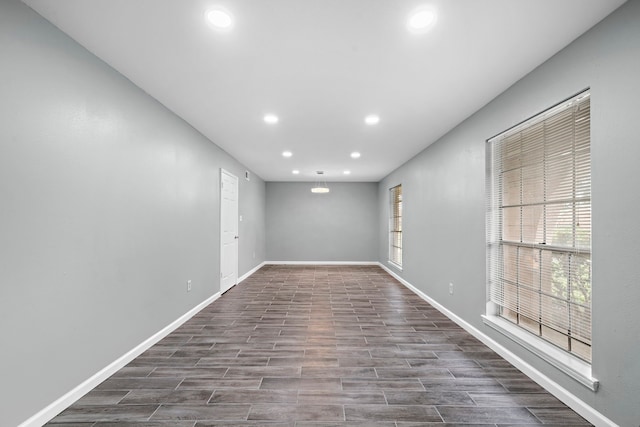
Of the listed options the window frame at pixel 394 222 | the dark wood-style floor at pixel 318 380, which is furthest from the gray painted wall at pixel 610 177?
the window frame at pixel 394 222

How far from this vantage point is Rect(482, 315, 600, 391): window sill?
1.86 metres

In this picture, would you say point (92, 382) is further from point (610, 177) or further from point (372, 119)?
point (610, 177)

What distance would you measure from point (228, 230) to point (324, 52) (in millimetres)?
3853

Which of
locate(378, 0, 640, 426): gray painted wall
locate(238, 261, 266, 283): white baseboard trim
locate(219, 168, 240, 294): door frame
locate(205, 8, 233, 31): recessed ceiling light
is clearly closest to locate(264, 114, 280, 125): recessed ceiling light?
locate(205, 8, 233, 31): recessed ceiling light

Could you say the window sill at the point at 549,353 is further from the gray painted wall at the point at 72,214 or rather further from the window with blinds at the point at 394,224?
the window with blinds at the point at 394,224

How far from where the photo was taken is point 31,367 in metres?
Answer: 1.67

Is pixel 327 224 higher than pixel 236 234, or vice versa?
pixel 327 224

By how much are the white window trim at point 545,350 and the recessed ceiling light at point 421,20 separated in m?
2.46

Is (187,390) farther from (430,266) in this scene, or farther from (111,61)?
(430,266)

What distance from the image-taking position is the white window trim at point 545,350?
1.86 metres

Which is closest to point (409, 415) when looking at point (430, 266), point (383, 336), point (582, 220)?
point (383, 336)

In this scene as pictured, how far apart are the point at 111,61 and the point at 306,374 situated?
2992 millimetres

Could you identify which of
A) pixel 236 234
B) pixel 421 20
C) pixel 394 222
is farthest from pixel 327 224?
pixel 421 20

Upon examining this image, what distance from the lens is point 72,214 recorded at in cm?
197
